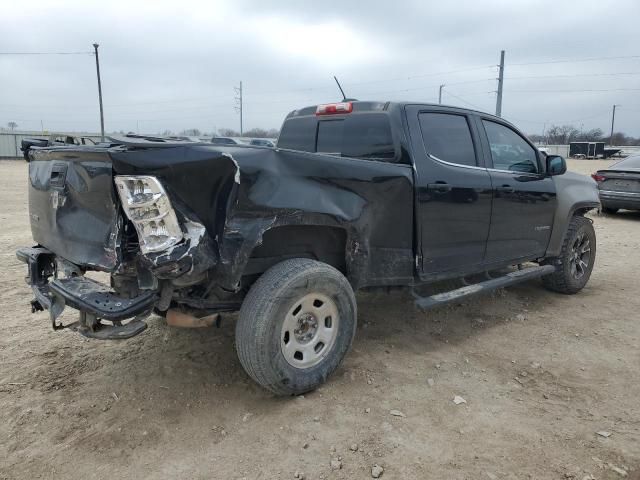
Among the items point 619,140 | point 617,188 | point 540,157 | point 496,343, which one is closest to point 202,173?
point 496,343

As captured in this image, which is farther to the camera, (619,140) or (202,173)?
(619,140)

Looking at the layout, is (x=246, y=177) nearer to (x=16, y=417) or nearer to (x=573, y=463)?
(x=16, y=417)

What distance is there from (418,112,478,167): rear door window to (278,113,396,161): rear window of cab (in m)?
0.33

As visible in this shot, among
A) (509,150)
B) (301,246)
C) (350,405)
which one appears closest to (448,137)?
(509,150)

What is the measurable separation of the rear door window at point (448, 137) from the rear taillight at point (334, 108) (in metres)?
0.60

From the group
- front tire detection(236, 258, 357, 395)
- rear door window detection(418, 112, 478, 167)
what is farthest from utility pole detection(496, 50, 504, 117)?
front tire detection(236, 258, 357, 395)

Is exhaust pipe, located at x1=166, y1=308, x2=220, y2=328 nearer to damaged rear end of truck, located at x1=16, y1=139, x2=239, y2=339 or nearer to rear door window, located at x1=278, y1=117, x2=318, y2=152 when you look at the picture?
damaged rear end of truck, located at x1=16, y1=139, x2=239, y2=339

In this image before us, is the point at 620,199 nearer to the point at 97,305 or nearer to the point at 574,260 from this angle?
the point at 574,260

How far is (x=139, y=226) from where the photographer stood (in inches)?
107

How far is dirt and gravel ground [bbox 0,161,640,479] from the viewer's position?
2668mm

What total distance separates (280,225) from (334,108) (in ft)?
5.69

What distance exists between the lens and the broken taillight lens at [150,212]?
2699mm

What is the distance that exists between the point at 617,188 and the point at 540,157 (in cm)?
790

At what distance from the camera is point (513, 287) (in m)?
6.06
